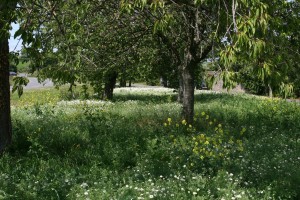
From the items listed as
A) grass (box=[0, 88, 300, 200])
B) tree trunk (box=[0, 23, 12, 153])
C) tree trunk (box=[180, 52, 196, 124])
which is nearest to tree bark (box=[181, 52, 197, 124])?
tree trunk (box=[180, 52, 196, 124])

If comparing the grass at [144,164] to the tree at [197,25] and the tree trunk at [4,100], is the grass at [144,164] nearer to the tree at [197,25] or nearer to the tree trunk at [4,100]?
the tree trunk at [4,100]

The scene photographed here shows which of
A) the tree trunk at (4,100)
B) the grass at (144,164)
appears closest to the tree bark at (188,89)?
the grass at (144,164)

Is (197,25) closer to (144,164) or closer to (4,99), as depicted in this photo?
(144,164)

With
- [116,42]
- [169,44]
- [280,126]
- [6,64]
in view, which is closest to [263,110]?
[280,126]

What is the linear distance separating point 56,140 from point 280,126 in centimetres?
635

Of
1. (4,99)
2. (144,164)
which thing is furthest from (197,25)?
Result: (4,99)

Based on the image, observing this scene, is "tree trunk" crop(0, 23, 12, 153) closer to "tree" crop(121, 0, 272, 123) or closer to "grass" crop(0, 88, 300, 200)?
"grass" crop(0, 88, 300, 200)

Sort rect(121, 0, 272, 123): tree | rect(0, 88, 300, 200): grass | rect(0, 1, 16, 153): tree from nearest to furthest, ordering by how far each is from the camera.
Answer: rect(121, 0, 272, 123): tree
rect(0, 88, 300, 200): grass
rect(0, 1, 16, 153): tree

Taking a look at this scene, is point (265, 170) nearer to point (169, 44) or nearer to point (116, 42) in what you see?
point (169, 44)

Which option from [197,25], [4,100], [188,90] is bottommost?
[4,100]

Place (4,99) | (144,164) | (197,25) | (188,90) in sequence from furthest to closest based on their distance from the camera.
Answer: (188,90) < (197,25) < (4,99) < (144,164)

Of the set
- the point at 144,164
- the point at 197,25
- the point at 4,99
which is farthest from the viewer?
the point at 197,25

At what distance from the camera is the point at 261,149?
8.26m

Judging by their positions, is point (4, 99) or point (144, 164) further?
point (4, 99)
